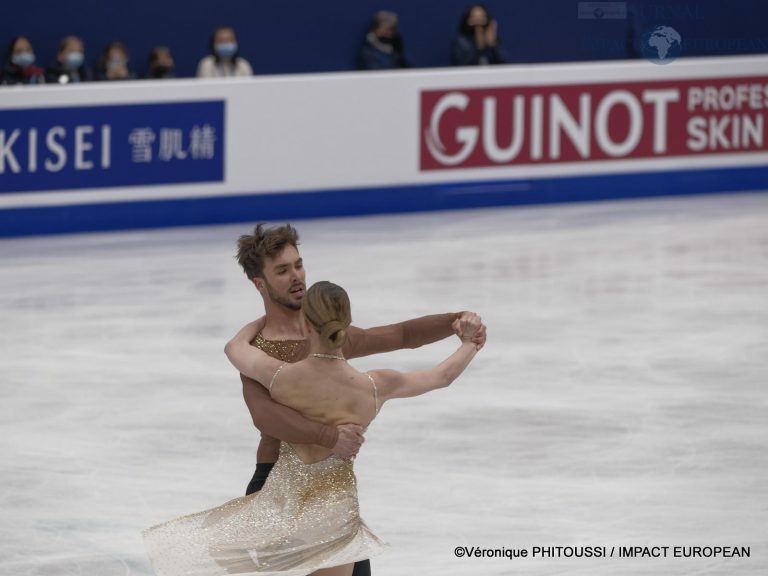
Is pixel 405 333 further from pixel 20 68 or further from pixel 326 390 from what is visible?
pixel 20 68

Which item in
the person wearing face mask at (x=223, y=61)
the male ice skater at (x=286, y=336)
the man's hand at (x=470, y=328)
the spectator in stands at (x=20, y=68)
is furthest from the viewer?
the person wearing face mask at (x=223, y=61)

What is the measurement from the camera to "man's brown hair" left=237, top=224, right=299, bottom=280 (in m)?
4.63

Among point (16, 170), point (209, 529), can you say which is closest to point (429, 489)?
point (209, 529)

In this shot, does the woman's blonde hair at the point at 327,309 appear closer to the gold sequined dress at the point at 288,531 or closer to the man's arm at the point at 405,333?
the gold sequined dress at the point at 288,531

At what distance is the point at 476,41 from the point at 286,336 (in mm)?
12121

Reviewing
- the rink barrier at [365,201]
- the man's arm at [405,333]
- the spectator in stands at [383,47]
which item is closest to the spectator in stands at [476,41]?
the spectator in stands at [383,47]

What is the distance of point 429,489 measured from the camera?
23.3 ft

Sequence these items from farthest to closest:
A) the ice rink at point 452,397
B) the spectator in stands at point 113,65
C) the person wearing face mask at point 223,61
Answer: the person wearing face mask at point 223,61, the spectator in stands at point 113,65, the ice rink at point 452,397

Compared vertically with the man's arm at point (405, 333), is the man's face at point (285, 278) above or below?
above

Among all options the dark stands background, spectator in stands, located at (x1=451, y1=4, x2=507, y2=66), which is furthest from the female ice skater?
spectator in stands, located at (x1=451, y1=4, x2=507, y2=66)

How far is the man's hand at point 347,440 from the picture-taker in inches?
174

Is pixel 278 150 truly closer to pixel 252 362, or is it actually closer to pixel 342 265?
pixel 342 265

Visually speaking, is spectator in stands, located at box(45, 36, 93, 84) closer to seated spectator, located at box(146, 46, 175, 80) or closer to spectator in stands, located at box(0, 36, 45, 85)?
spectator in stands, located at box(0, 36, 45, 85)

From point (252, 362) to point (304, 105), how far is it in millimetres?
9696
